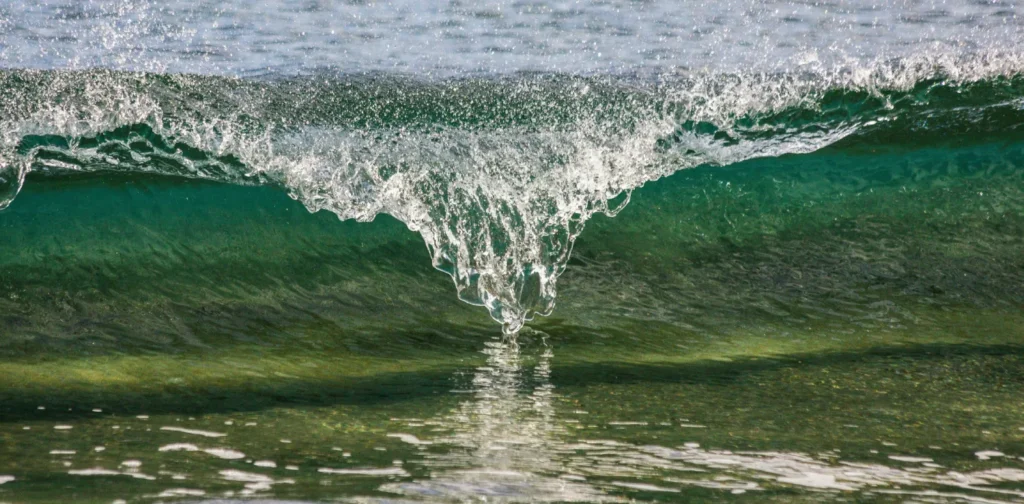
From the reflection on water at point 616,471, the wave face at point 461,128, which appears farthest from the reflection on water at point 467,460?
the wave face at point 461,128

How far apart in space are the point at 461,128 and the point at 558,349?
152 cm

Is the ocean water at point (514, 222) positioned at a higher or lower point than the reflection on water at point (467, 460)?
higher

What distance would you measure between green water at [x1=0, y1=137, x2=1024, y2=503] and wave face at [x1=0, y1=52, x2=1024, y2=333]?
0.72 ft

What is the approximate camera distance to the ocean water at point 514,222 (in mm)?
2494

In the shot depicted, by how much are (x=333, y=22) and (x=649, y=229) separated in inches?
71.2

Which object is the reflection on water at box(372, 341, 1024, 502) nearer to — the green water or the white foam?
the green water

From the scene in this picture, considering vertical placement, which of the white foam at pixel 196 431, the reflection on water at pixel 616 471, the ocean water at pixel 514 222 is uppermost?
the ocean water at pixel 514 222

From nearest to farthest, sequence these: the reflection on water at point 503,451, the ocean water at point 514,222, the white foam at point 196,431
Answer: the reflection on water at point 503,451 < the white foam at point 196,431 < the ocean water at point 514,222

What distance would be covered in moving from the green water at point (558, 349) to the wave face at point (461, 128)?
22 cm

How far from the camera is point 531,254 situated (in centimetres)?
361

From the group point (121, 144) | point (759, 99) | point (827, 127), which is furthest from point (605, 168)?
point (121, 144)


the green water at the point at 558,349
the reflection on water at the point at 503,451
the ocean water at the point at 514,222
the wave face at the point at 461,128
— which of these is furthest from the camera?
the wave face at the point at 461,128

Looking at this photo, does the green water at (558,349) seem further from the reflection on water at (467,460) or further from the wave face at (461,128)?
the wave face at (461,128)

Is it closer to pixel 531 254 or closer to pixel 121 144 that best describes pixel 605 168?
pixel 531 254
